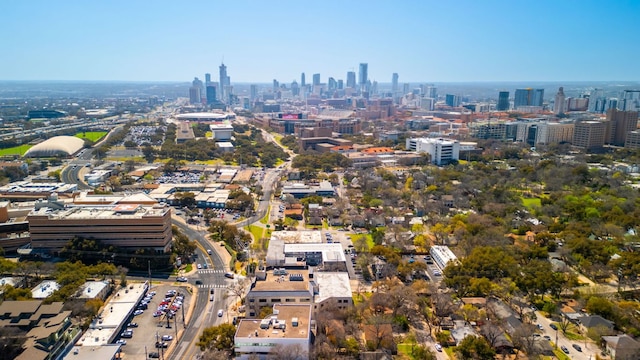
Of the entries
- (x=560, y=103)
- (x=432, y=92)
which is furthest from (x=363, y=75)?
(x=560, y=103)

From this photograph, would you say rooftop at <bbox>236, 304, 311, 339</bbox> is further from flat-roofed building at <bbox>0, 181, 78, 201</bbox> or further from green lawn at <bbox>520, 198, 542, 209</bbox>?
green lawn at <bbox>520, 198, 542, 209</bbox>

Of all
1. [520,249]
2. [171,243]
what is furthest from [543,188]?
[171,243]

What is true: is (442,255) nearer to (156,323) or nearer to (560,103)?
(156,323)

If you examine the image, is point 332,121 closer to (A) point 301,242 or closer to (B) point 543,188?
(B) point 543,188

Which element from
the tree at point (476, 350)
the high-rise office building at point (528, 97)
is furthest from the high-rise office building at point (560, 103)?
the tree at point (476, 350)

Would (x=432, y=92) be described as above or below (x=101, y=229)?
above

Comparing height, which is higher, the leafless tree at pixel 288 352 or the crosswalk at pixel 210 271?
the leafless tree at pixel 288 352

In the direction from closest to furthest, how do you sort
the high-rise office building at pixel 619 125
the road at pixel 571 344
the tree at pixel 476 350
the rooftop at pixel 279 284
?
the tree at pixel 476 350, the road at pixel 571 344, the rooftop at pixel 279 284, the high-rise office building at pixel 619 125

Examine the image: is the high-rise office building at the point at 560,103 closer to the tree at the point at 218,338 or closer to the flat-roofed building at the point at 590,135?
the flat-roofed building at the point at 590,135
